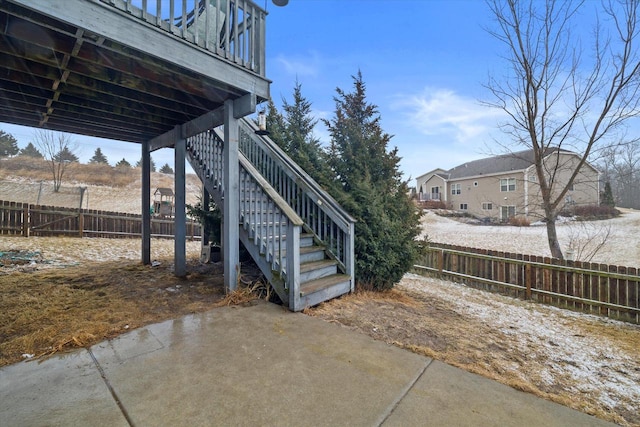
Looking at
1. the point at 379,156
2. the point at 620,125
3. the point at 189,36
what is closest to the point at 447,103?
the point at 620,125

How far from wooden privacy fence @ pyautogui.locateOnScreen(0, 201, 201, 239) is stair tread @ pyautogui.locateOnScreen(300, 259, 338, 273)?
953 centimetres

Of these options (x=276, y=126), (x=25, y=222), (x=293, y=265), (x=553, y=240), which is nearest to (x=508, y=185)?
(x=553, y=240)

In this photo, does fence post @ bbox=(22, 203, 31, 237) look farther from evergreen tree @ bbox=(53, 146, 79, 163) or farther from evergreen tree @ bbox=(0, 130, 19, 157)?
evergreen tree @ bbox=(0, 130, 19, 157)

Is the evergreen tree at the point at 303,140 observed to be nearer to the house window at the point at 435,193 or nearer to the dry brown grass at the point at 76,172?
the dry brown grass at the point at 76,172

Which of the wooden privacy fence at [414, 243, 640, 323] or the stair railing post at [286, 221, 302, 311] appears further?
the wooden privacy fence at [414, 243, 640, 323]

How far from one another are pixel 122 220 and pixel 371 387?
12227 mm

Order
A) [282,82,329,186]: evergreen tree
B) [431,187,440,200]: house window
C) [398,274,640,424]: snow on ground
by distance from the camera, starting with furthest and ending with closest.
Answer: [431,187,440,200]: house window
[282,82,329,186]: evergreen tree
[398,274,640,424]: snow on ground

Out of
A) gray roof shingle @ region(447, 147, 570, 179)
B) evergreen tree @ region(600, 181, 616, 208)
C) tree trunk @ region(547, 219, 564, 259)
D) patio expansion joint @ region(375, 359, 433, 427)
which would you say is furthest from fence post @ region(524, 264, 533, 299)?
evergreen tree @ region(600, 181, 616, 208)

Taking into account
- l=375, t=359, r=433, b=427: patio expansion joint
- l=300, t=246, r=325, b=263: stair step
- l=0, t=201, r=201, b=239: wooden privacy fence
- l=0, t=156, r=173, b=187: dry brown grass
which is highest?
l=0, t=156, r=173, b=187: dry brown grass

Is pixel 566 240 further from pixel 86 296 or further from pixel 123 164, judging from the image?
pixel 123 164

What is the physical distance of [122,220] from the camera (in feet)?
36.3

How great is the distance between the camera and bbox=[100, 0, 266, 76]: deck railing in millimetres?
2712

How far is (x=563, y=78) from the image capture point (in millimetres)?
6902

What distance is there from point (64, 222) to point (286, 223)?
10473 mm
